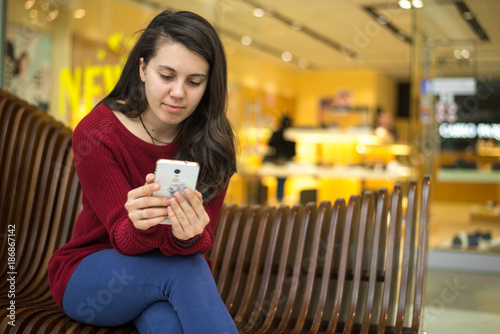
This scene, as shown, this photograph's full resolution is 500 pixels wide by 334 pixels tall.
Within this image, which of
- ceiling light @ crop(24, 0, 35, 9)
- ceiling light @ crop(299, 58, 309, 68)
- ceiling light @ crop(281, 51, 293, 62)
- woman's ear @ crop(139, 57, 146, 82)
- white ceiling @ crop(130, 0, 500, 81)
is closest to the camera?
woman's ear @ crop(139, 57, 146, 82)

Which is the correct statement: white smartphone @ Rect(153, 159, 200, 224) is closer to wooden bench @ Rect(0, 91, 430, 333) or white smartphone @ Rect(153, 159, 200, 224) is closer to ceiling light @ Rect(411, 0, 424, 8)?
wooden bench @ Rect(0, 91, 430, 333)

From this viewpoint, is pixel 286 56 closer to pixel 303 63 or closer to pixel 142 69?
pixel 303 63

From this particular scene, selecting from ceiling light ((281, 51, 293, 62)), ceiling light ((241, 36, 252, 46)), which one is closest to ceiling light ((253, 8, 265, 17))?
ceiling light ((241, 36, 252, 46))

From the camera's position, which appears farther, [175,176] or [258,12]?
[258,12]

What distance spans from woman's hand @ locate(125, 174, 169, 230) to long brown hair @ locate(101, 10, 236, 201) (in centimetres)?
27

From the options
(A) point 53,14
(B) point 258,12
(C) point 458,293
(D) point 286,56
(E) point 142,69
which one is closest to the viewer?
(E) point 142,69

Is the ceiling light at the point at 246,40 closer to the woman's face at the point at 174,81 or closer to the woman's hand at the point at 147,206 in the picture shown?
the woman's face at the point at 174,81

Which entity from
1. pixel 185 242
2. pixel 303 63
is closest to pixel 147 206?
pixel 185 242

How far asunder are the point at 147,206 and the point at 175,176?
98 millimetres

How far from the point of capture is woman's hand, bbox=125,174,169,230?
4.55 ft

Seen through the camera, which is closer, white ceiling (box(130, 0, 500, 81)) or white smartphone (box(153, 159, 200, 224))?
white smartphone (box(153, 159, 200, 224))

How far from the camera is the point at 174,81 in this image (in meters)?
1.59

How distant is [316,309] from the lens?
6.87 feet

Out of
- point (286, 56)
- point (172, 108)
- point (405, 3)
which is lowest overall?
point (172, 108)
